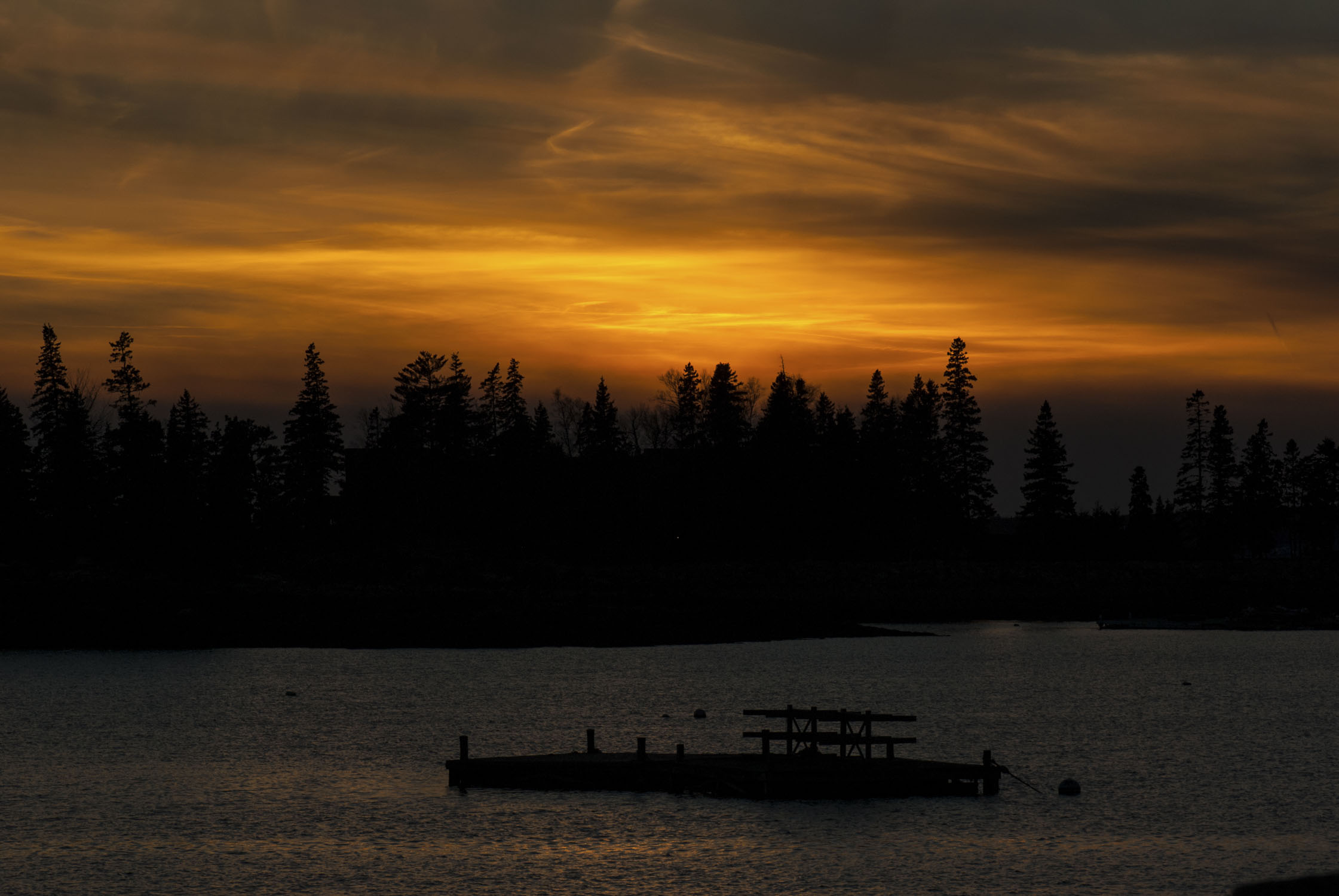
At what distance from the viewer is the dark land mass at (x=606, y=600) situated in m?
136

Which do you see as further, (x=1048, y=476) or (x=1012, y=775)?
(x=1048, y=476)

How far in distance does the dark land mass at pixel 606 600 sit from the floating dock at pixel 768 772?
273 feet

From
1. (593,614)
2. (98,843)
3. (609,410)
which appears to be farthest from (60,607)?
(98,843)

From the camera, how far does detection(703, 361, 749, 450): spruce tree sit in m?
188

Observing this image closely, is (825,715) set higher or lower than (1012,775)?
higher

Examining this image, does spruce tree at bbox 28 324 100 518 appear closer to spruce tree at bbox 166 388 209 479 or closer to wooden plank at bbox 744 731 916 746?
spruce tree at bbox 166 388 209 479

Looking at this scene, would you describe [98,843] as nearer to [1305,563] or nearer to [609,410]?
[609,410]

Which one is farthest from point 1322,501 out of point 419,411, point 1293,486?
point 419,411

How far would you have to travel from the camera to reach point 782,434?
182 meters

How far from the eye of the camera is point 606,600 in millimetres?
148250

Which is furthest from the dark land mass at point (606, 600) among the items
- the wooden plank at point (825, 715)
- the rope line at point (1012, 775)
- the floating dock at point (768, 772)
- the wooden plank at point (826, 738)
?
the wooden plank at point (825, 715)

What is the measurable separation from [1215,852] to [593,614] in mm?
100660

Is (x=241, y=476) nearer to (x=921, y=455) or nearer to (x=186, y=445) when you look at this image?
(x=186, y=445)

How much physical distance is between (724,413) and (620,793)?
466 ft
